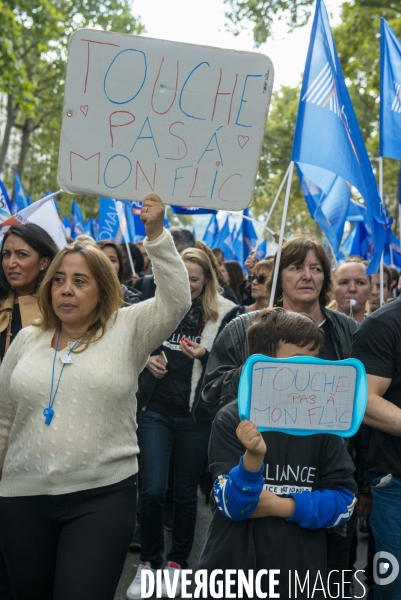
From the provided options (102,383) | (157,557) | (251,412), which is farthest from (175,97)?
(157,557)

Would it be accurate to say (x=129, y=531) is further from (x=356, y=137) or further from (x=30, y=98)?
(x=30, y=98)

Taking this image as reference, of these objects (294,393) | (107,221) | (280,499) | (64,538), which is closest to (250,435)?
(294,393)

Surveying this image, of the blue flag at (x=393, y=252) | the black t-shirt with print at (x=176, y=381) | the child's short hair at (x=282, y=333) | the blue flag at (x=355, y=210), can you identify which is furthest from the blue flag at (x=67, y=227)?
the child's short hair at (x=282, y=333)

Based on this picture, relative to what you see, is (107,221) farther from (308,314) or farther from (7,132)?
(7,132)

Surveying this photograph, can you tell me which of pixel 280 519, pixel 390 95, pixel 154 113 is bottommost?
pixel 280 519

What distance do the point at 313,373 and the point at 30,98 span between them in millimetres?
13712

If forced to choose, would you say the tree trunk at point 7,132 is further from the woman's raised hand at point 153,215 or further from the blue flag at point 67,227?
the woman's raised hand at point 153,215

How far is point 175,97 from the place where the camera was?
9.81 ft

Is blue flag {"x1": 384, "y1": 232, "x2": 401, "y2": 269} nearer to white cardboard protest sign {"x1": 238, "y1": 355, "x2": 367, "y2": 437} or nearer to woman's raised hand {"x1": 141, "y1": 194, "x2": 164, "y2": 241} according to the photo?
woman's raised hand {"x1": 141, "y1": 194, "x2": 164, "y2": 241}

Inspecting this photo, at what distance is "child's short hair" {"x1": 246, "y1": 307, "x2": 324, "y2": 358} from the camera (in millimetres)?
2711

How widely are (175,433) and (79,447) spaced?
201 centimetres

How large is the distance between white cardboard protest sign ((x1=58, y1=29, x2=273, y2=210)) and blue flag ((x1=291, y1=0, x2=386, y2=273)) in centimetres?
124

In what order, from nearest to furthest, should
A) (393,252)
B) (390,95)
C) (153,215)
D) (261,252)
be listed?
(153,215)
(390,95)
(393,252)
(261,252)

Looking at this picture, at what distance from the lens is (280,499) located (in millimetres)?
2652
